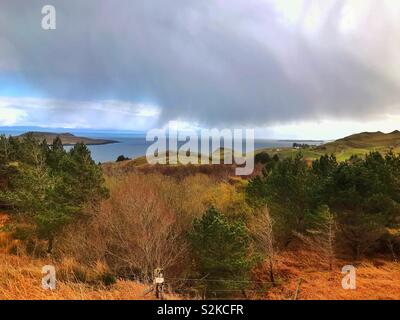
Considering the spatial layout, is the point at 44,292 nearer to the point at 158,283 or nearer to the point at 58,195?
the point at 158,283

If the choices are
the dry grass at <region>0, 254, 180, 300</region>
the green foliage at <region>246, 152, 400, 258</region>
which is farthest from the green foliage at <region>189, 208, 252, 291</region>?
the dry grass at <region>0, 254, 180, 300</region>

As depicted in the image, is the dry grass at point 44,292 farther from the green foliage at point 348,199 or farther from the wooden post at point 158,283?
the green foliage at point 348,199

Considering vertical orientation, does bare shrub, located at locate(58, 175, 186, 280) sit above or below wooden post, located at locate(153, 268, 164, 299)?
below

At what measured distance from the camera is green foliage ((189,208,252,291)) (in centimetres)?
1777

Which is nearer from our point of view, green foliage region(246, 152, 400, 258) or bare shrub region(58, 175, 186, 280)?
bare shrub region(58, 175, 186, 280)

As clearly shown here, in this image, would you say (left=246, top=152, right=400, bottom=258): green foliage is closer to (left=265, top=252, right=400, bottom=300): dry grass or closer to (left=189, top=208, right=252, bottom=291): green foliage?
(left=265, top=252, right=400, bottom=300): dry grass

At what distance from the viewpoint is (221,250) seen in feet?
59.4

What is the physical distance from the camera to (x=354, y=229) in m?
23.4

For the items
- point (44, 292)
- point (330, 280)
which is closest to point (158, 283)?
point (44, 292)

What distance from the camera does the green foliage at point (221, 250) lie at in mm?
17766

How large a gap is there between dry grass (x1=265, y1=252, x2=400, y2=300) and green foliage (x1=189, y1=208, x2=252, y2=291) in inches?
80.4
